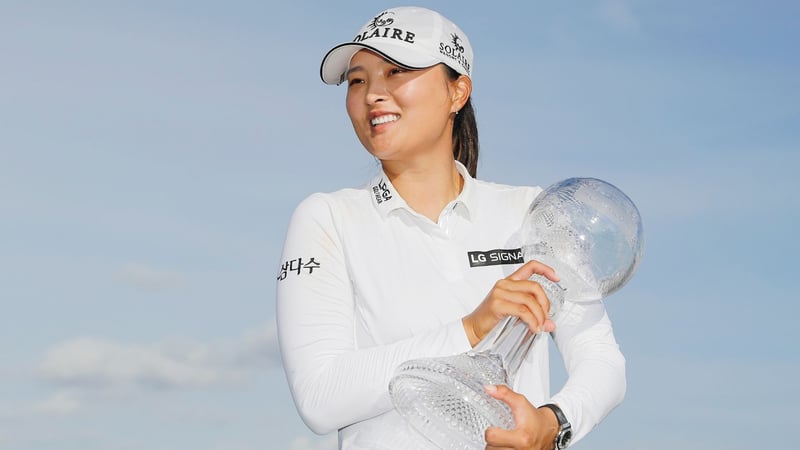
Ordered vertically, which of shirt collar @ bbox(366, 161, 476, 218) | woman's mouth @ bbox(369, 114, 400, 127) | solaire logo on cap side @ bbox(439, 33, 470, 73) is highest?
solaire logo on cap side @ bbox(439, 33, 470, 73)

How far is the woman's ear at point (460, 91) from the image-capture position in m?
5.54

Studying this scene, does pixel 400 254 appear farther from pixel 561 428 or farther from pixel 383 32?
pixel 561 428

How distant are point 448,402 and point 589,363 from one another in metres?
1.06

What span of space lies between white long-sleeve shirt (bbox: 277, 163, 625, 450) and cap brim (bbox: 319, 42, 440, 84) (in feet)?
1.90

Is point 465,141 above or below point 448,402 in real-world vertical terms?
above

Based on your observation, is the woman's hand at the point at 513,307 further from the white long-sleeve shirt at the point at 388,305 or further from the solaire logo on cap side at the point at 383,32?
the solaire logo on cap side at the point at 383,32

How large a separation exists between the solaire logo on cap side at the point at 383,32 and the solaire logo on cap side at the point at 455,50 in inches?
6.5

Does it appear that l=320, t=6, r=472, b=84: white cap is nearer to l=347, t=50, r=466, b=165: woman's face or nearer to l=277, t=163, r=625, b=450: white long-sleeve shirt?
l=347, t=50, r=466, b=165: woman's face

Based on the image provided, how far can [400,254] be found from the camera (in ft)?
17.4

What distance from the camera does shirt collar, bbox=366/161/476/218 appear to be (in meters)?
5.39

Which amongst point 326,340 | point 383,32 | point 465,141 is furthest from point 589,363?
point 383,32

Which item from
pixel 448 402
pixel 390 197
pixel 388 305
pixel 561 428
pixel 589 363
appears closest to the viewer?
pixel 448 402

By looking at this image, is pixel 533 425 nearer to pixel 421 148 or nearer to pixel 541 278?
pixel 541 278

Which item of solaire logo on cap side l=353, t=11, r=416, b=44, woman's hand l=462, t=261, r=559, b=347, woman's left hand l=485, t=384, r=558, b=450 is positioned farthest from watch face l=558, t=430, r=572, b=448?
solaire logo on cap side l=353, t=11, r=416, b=44
